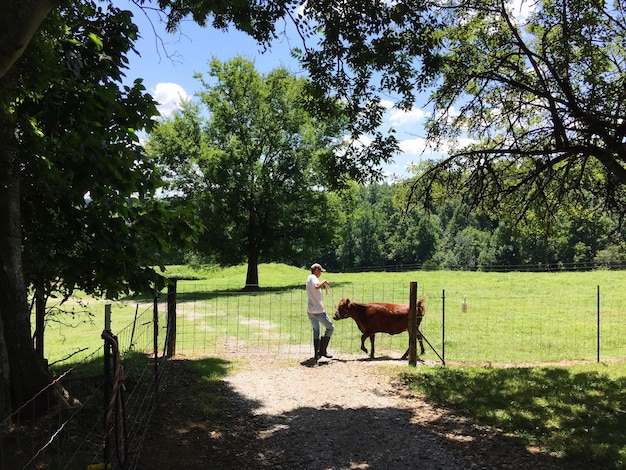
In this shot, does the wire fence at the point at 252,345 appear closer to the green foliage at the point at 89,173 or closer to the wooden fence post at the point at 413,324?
the wooden fence post at the point at 413,324

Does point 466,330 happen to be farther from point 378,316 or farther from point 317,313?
point 317,313

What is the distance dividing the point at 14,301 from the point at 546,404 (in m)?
7.08

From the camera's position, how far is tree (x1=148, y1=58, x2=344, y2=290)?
29938 millimetres

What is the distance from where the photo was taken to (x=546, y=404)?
717 centimetres

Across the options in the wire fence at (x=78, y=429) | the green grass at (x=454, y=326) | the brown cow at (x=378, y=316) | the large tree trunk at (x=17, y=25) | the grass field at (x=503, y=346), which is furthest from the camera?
the green grass at (x=454, y=326)

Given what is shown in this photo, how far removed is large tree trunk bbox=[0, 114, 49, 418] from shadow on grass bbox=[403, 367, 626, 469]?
544 centimetres

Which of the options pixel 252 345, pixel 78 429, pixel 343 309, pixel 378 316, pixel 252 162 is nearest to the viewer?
pixel 78 429

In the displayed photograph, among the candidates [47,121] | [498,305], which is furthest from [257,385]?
[498,305]

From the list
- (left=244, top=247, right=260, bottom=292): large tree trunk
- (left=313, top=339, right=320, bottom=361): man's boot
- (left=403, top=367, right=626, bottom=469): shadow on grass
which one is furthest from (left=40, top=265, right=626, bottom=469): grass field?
(left=244, top=247, right=260, bottom=292): large tree trunk

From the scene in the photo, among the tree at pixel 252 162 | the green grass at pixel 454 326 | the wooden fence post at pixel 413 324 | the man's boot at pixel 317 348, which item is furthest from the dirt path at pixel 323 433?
the tree at pixel 252 162

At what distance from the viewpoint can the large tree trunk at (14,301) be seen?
5.40 meters

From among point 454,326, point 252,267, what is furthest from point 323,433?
point 252,267

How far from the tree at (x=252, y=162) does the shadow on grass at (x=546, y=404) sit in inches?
848

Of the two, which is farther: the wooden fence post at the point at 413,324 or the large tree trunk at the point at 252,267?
the large tree trunk at the point at 252,267
